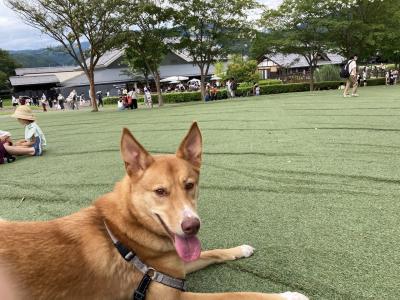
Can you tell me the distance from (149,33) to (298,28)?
12.8 meters

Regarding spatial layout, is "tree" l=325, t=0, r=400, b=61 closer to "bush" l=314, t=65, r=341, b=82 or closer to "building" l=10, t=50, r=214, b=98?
"bush" l=314, t=65, r=341, b=82

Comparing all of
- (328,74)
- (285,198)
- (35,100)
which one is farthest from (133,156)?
(35,100)

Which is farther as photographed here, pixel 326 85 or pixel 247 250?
pixel 326 85

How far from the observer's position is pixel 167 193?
9.23 ft

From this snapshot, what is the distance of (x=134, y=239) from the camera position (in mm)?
2840

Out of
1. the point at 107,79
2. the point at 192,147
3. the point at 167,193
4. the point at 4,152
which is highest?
the point at 107,79

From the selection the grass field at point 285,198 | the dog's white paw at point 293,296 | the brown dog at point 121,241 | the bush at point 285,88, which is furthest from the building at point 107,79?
the dog's white paw at point 293,296

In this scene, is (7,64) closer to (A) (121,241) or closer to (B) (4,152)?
(B) (4,152)

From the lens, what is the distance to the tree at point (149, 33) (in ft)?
94.7

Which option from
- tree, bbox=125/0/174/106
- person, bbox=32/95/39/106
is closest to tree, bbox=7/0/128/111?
tree, bbox=125/0/174/106

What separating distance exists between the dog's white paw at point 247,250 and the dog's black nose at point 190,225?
116cm

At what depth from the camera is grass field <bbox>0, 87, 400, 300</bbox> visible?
3322 mm

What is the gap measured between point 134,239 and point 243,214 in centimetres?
206

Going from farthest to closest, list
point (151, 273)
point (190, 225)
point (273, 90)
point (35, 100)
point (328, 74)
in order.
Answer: point (35, 100), point (328, 74), point (273, 90), point (151, 273), point (190, 225)
